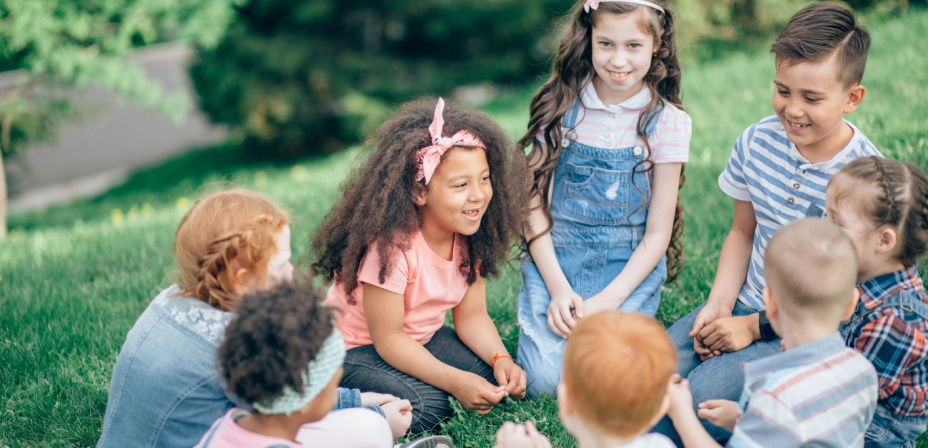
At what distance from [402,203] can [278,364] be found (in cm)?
111

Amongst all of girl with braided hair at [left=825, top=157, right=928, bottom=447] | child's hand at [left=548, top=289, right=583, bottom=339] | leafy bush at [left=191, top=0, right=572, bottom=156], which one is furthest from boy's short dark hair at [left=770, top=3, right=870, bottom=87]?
leafy bush at [left=191, top=0, right=572, bottom=156]

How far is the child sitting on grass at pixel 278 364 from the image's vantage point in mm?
2092

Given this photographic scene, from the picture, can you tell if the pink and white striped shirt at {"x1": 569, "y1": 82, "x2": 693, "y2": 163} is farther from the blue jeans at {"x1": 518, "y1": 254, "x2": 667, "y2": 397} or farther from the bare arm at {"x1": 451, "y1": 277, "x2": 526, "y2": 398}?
the bare arm at {"x1": 451, "y1": 277, "x2": 526, "y2": 398}

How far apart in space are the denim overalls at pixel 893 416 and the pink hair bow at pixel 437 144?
1.49 m

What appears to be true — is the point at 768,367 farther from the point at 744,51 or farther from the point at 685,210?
the point at 744,51

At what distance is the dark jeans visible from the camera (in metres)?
3.08

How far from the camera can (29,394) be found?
3271mm

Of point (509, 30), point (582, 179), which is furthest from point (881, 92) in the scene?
point (509, 30)

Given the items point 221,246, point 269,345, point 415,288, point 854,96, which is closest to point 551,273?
point 415,288

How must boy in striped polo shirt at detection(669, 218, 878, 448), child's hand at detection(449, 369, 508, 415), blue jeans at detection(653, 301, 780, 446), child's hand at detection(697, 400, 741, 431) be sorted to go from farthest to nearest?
1. child's hand at detection(449, 369, 508, 415)
2. blue jeans at detection(653, 301, 780, 446)
3. child's hand at detection(697, 400, 741, 431)
4. boy in striped polo shirt at detection(669, 218, 878, 448)

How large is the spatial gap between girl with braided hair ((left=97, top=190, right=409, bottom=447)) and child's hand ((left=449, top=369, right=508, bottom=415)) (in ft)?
1.70

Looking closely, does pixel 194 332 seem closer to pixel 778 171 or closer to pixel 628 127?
pixel 628 127

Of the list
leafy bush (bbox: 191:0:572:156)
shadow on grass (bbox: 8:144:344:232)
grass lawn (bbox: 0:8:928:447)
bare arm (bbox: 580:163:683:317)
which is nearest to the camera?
grass lawn (bbox: 0:8:928:447)

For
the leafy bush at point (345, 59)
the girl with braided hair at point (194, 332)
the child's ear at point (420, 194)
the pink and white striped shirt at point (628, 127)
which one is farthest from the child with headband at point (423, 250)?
the leafy bush at point (345, 59)
